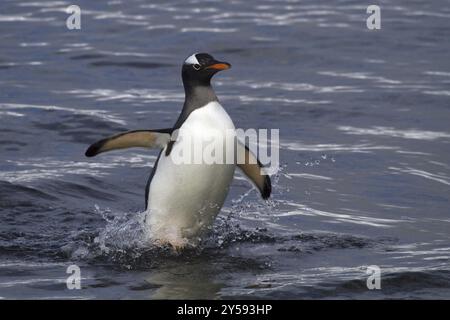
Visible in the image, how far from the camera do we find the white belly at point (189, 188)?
670 cm

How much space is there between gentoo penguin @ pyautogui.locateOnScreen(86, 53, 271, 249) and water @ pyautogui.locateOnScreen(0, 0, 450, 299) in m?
0.20

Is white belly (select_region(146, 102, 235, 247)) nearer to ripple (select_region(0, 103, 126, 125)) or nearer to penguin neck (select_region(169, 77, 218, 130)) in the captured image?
penguin neck (select_region(169, 77, 218, 130))

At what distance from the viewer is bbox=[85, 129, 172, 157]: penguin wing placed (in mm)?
6629

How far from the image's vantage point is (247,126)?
1033 cm

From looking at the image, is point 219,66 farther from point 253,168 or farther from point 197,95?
point 253,168

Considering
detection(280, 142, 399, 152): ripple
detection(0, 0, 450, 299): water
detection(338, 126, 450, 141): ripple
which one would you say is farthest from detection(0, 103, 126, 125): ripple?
detection(338, 126, 450, 141): ripple

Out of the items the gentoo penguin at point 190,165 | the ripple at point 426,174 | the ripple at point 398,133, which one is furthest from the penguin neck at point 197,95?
the ripple at point 398,133

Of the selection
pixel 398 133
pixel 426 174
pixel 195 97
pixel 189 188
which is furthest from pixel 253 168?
pixel 398 133

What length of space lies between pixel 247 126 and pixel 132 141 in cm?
370

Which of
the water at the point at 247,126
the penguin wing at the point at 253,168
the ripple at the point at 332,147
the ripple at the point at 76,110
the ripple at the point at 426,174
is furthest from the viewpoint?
the ripple at the point at 76,110

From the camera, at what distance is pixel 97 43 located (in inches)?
543

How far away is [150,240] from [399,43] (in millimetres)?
7279

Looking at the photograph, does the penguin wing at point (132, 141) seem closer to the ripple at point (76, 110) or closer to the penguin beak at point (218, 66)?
the penguin beak at point (218, 66)
